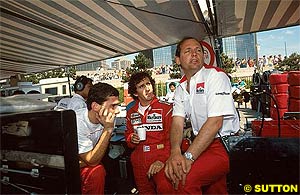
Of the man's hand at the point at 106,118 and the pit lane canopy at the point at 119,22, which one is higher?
the pit lane canopy at the point at 119,22

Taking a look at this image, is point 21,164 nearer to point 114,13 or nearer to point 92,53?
point 114,13

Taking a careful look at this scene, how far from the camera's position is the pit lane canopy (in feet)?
12.2

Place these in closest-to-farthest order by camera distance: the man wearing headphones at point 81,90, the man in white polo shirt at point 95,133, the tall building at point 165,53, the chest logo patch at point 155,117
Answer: the man in white polo shirt at point 95,133
the chest logo patch at point 155,117
the man wearing headphones at point 81,90
the tall building at point 165,53

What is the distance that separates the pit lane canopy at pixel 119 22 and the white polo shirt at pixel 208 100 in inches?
92.5

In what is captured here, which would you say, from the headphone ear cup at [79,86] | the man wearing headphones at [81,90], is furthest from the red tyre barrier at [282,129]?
the headphone ear cup at [79,86]

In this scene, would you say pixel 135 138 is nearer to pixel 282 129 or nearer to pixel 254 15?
pixel 282 129

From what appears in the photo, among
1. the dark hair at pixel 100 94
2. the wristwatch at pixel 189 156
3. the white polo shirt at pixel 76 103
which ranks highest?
the dark hair at pixel 100 94

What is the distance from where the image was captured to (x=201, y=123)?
62.4 inches

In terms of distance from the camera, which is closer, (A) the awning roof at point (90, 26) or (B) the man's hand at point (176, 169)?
(B) the man's hand at point (176, 169)

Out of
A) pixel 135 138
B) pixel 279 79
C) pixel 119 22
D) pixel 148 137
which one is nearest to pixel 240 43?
pixel 279 79

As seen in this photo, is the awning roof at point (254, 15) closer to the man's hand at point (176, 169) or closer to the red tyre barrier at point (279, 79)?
the red tyre barrier at point (279, 79)

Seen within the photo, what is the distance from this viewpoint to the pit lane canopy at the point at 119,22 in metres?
3.71

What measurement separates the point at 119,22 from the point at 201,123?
3.45 m

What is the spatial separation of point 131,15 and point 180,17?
0.84 meters
